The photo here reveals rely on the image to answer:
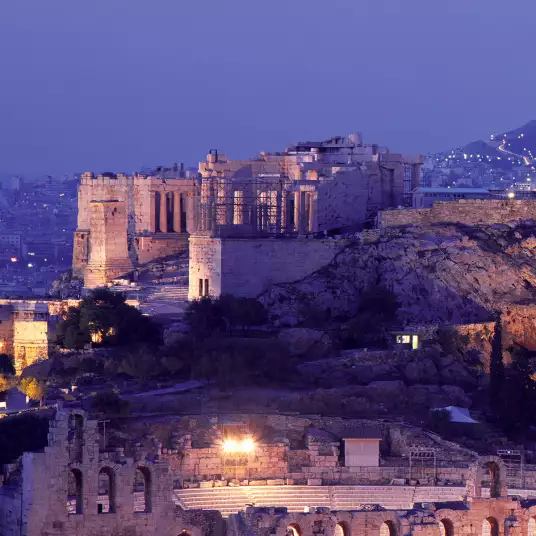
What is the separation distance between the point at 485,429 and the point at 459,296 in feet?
34.4

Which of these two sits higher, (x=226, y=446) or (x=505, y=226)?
(x=505, y=226)

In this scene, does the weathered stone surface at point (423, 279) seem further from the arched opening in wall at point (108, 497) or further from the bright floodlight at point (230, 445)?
the arched opening in wall at point (108, 497)

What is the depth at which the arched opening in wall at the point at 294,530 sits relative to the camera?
50.9 meters

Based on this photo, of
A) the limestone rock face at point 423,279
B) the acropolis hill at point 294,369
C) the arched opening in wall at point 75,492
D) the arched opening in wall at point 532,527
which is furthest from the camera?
the limestone rock face at point 423,279

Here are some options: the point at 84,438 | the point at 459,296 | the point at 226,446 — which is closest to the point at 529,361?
the point at 459,296

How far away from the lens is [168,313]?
76312 mm

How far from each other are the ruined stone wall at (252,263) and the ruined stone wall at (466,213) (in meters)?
3.81

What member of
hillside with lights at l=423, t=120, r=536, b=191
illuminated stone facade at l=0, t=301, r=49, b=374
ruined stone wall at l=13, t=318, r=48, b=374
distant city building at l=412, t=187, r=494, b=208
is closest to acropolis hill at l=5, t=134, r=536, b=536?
distant city building at l=412, t=187, r=494, b=208

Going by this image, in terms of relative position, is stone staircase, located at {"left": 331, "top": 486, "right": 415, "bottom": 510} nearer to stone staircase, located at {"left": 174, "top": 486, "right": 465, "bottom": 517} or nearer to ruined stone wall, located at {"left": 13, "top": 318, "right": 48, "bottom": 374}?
stone staircase, located at {"left": 174, "top": 486, "right": 465, "bottom": 517}

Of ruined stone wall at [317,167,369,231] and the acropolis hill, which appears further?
ruined stone wall at [317,167,369,231]

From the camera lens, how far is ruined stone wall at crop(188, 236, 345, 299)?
77250mm

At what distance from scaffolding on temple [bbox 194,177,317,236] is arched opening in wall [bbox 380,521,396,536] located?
1117 inches

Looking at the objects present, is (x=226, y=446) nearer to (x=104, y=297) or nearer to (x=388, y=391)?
(x=388, y=391)

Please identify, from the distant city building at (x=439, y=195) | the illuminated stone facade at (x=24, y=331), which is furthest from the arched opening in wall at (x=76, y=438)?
the distant city building at (x=439, y=195)
